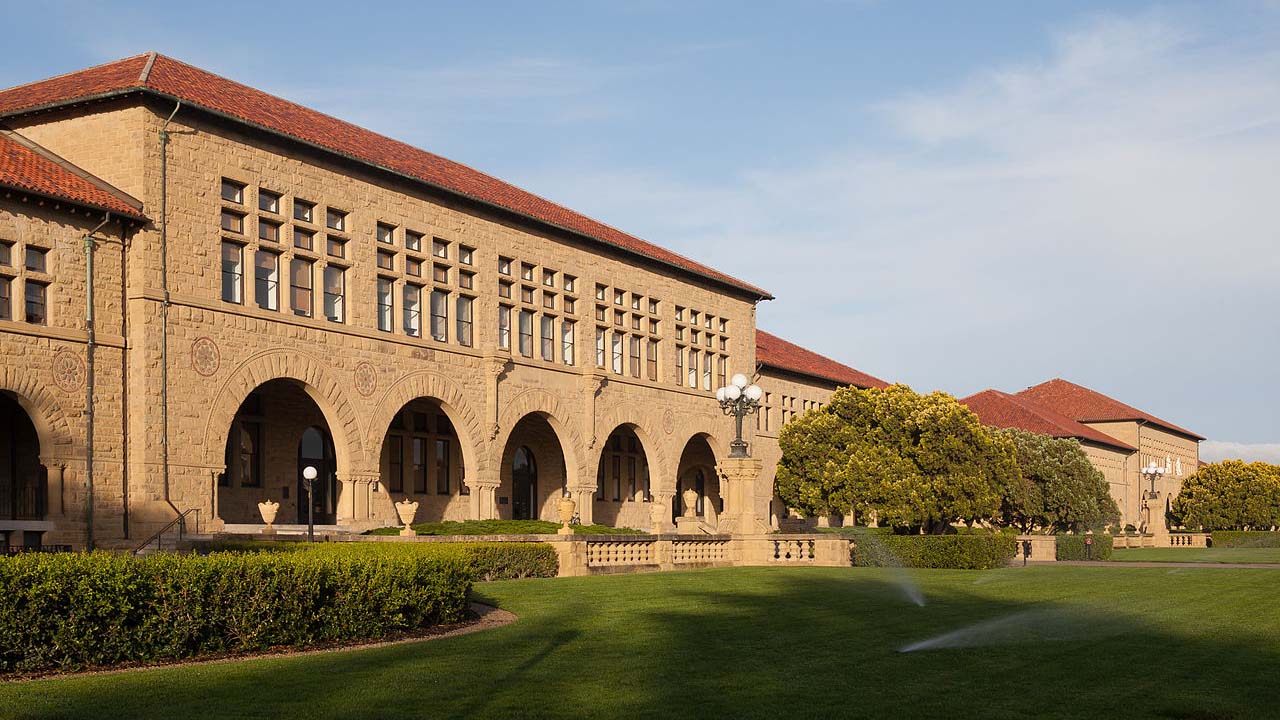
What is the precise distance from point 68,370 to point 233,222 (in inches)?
256

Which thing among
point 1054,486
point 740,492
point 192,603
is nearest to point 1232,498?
point 1054,486

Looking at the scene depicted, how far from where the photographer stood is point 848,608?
67.3 feet

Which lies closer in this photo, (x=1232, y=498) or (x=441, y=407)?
(x=441, y=407)

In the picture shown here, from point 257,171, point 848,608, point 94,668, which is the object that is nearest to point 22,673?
point 94,668

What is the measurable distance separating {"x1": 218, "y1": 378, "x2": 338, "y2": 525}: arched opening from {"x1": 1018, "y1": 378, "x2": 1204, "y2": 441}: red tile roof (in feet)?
289

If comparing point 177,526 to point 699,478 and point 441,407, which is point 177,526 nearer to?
point 441,407

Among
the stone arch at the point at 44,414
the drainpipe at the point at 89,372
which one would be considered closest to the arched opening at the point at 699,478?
the drainpipe at the point at 89,372

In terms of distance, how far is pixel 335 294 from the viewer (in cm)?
3800

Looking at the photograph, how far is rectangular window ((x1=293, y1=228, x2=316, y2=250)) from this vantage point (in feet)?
120

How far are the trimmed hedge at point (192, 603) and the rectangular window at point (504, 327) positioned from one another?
91.4ft

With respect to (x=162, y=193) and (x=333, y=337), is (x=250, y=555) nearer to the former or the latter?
(x=162, y=193)

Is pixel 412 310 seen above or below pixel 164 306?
above

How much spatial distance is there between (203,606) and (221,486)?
2443 cm

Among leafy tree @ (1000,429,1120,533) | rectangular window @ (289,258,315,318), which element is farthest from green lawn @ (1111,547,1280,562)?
rectangular window @ (289,258,315,318)
